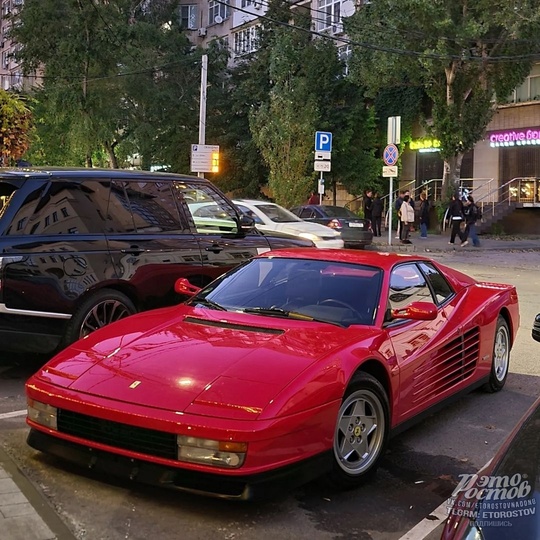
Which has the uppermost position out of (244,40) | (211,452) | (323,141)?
(244,40)

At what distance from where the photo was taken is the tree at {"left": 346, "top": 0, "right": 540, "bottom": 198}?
2564cm

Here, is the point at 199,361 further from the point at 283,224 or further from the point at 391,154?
the point at 391,154

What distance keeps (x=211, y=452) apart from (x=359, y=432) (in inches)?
41.9

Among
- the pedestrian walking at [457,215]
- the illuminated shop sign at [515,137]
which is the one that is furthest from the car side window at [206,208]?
the illuminated shop sign at [515,137]

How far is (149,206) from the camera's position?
23.7ft

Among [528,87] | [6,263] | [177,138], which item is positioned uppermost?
[528,87]

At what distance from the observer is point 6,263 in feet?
19.1

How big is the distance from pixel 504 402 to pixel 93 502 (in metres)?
3.72

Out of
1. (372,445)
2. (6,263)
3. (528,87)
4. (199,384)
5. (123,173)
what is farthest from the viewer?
(528,87)

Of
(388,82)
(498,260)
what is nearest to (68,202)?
(498,260)

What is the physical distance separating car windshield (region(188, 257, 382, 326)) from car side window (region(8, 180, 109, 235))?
1.71 meters

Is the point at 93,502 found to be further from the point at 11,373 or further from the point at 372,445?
the point at 11,373

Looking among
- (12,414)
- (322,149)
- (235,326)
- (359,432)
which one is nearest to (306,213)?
(322,149)

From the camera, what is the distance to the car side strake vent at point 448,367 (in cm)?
491
